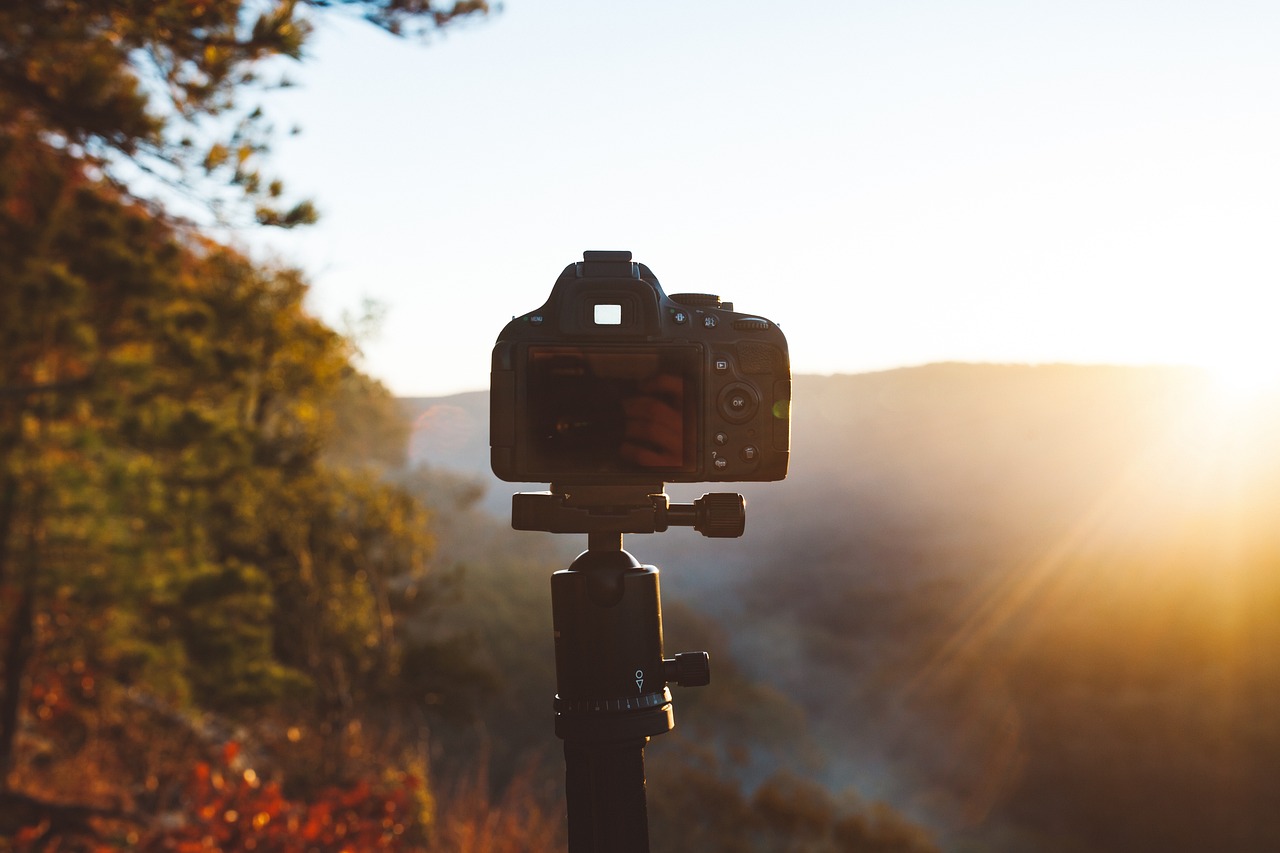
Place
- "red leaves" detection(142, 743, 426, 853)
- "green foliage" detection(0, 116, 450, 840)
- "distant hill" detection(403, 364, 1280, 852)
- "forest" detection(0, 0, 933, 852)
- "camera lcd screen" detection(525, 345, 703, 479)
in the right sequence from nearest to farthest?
1. "camera lcd screen" detection(525, 345, 703, 479)
2. "forest" detection(0, 0, 933, 852)
3. "red leaves" detection(142, 743, 426, 853)
4. "green foliage" detection(0, 116, 450, 840)
5. "distant hill" detection(403, 364, 1280, 852)

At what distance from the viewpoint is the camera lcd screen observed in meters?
1.65

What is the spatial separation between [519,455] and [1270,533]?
16.3m

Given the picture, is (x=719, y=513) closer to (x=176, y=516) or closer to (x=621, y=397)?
(x=621, y=397)

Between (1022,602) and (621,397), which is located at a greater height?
(621,397)

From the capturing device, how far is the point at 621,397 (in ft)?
5.46

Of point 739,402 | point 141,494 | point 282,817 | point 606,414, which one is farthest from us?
point 141,494

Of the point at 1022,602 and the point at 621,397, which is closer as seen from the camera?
the point at 621,397

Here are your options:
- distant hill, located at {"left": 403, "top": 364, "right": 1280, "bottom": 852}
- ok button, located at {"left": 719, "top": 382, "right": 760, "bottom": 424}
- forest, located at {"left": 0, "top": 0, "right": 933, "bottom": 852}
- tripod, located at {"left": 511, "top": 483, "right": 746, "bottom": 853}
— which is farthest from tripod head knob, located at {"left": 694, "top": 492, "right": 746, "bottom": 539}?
distant hill, located at {"left": 403, "top": 364, "right": 1280, "bottom": 852}

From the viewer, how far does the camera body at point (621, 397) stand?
1.66 meters

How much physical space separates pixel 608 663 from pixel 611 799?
0.84 ft

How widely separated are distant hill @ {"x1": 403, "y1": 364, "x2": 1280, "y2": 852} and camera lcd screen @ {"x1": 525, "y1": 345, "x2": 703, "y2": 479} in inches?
375

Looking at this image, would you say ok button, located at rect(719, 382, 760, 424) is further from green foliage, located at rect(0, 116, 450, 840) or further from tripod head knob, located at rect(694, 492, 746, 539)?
green foliage, located at rect(0, 116, 450, 840)

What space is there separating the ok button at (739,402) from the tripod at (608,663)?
194mm

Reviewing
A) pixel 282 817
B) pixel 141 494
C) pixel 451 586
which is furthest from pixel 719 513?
pixel 451 586
